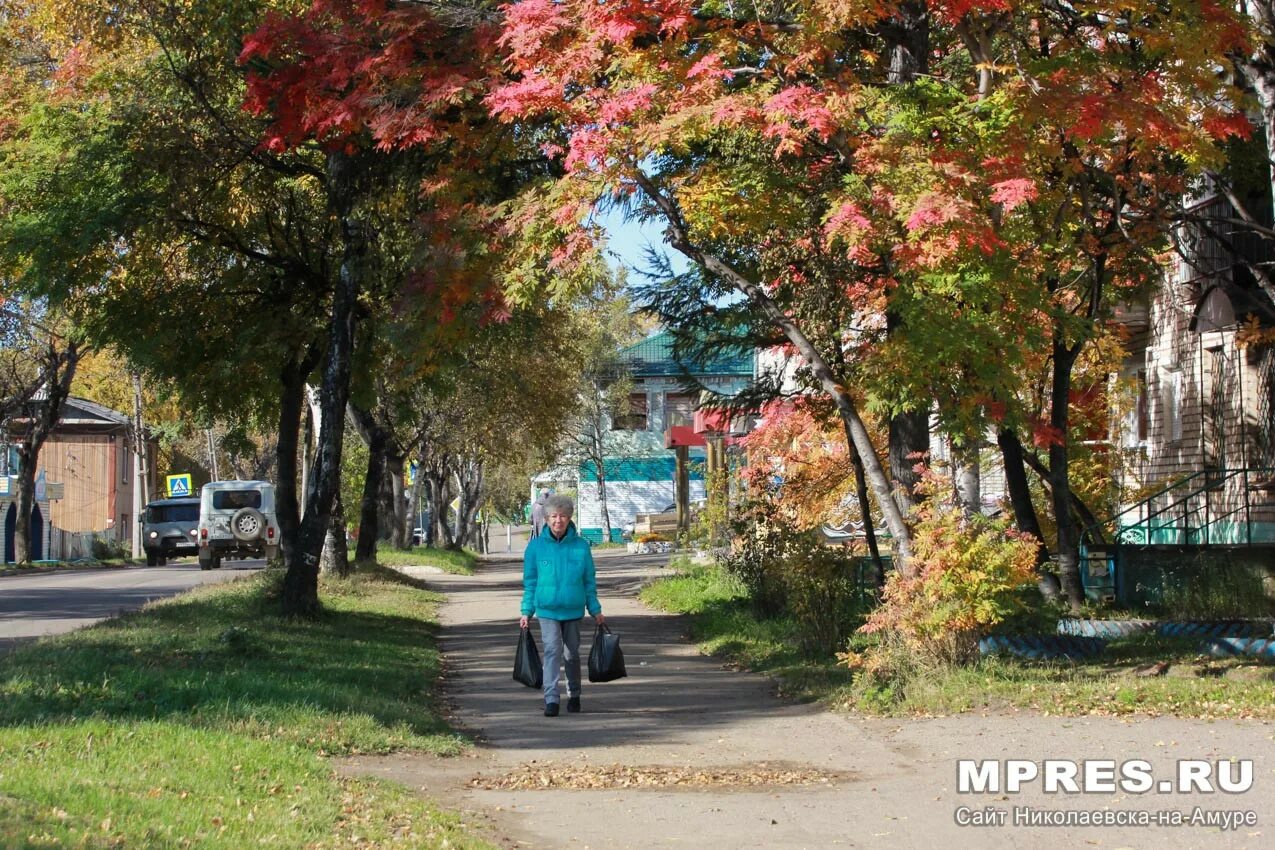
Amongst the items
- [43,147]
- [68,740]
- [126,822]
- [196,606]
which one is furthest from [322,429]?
[126,822]

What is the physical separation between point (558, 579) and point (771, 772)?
9.60 ft

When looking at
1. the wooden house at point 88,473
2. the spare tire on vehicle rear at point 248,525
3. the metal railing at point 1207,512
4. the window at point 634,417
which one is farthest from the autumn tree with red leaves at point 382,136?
the window at point 634,417

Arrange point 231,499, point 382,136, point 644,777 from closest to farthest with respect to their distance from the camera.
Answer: point 644,777 < point 382,136 < point 231,499

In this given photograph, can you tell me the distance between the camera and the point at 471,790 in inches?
348

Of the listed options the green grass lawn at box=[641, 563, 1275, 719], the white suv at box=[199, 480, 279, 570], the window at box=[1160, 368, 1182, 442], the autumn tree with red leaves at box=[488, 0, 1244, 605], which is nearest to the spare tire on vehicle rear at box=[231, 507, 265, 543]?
the white suv at box=[199, 480, 279, 570]

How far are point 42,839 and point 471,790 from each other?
Result: 3.25 metres

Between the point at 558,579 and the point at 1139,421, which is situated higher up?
the point at 1139,421

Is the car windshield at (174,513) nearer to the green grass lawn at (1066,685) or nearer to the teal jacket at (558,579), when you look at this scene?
the green grass lawn at (1066,685)

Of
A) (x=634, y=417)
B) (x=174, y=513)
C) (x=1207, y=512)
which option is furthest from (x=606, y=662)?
(x=634, y=417)

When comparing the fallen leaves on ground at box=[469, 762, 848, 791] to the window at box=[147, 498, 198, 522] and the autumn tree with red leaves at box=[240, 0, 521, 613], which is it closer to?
the autumn tree with red leaves at box=[240, 0, 521, 613]

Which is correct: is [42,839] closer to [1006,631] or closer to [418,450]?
[1006,631]

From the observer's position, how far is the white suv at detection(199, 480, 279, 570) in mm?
39344

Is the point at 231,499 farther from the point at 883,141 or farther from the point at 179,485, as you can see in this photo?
the point at 883,141

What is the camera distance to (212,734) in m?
9.10
